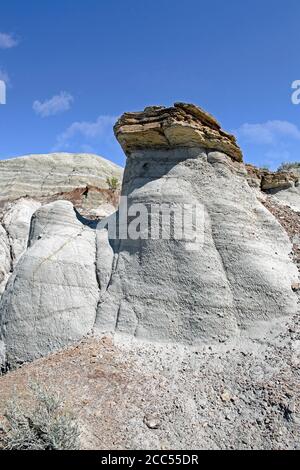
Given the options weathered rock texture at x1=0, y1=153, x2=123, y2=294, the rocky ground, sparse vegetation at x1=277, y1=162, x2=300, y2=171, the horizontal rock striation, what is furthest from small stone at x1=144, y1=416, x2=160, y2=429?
sparse vegetation at x1=277, y1=162, x2=300, y2=171

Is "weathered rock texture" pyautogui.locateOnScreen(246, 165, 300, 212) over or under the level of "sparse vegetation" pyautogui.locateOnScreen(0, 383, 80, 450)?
over

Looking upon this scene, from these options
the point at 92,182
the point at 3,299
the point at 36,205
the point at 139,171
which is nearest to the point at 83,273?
the point at 3,299

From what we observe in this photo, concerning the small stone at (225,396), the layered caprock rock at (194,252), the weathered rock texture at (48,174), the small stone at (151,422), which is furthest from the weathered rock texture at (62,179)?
the small stone at (151,422)

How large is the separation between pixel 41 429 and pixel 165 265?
3.64 metres

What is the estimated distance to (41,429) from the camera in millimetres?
4801

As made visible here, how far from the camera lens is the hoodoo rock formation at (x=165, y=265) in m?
6.94

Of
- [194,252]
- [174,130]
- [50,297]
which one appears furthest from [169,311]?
[174,130]

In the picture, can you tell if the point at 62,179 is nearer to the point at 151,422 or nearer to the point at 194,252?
the point at 194,252

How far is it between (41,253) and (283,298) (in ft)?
16.2

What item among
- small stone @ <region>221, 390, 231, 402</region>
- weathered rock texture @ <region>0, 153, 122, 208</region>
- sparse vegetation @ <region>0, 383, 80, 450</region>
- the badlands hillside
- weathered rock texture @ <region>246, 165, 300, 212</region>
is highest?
weathered rock texture @ <region>0, 153, 122, 208</region>

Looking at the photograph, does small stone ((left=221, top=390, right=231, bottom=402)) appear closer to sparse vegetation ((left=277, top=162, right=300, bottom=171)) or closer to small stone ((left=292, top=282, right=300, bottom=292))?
small stone ((left=292, top=282, right=300, bottom=292))

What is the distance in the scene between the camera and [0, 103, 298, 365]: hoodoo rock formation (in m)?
6.94

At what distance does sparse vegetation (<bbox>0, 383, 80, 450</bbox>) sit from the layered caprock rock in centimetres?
227

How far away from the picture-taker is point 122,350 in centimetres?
666
